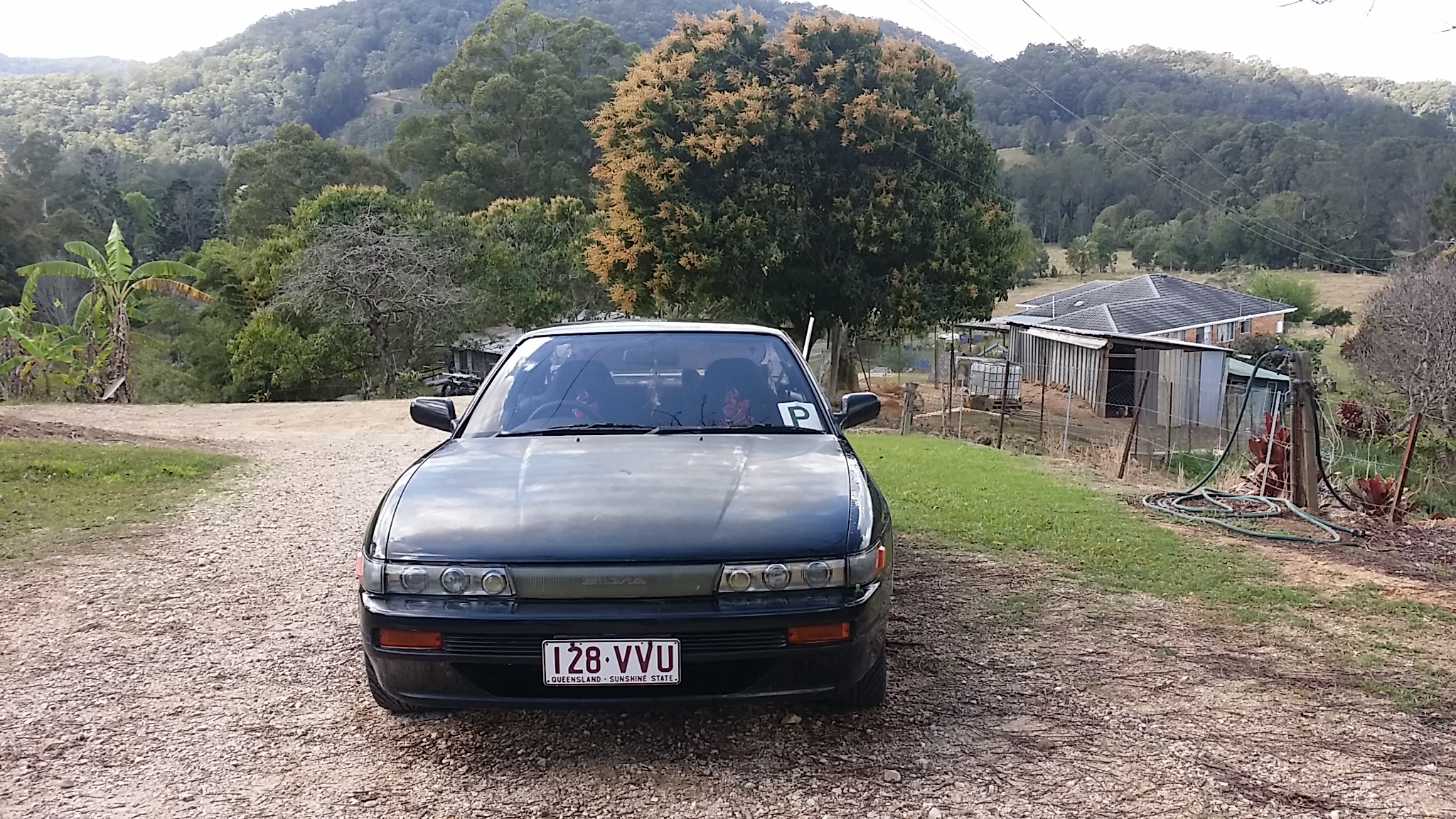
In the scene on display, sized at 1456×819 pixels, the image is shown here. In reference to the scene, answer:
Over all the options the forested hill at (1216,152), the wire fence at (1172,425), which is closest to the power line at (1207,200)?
the forested hill at (1216,152)

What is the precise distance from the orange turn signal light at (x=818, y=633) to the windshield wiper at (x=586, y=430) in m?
1.35

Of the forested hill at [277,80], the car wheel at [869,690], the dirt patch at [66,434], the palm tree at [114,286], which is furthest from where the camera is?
the forested hill at [277,80]

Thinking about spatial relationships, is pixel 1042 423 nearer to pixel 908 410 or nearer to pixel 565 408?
pixel 908 410

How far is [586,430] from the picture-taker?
4.20 metres

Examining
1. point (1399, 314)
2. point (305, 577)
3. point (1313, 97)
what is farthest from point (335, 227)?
point (1313, 97)

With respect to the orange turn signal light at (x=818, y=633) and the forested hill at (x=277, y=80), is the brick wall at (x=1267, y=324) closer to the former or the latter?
the orange turn signal light at (x=818, y=633)

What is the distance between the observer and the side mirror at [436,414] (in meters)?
4.80

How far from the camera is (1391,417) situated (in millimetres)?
22438

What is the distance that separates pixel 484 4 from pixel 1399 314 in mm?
113952

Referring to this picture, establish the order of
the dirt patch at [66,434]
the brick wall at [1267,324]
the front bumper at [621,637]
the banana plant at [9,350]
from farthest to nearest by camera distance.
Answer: the brick wall at [1267,324]
the banana plant at [9,350]
the dirt patch at [66,434]
the front bumper at [621,637]

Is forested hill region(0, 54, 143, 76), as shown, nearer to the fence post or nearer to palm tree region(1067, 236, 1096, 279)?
palm tree region(1067, 236, 1096, 279)

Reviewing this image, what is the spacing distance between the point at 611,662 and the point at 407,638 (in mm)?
629

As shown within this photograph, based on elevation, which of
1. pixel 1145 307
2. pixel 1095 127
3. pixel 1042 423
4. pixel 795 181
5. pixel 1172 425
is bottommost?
pixel 1042 423

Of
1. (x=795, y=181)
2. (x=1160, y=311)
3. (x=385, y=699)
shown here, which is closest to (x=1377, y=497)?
(x=385, y=699)
